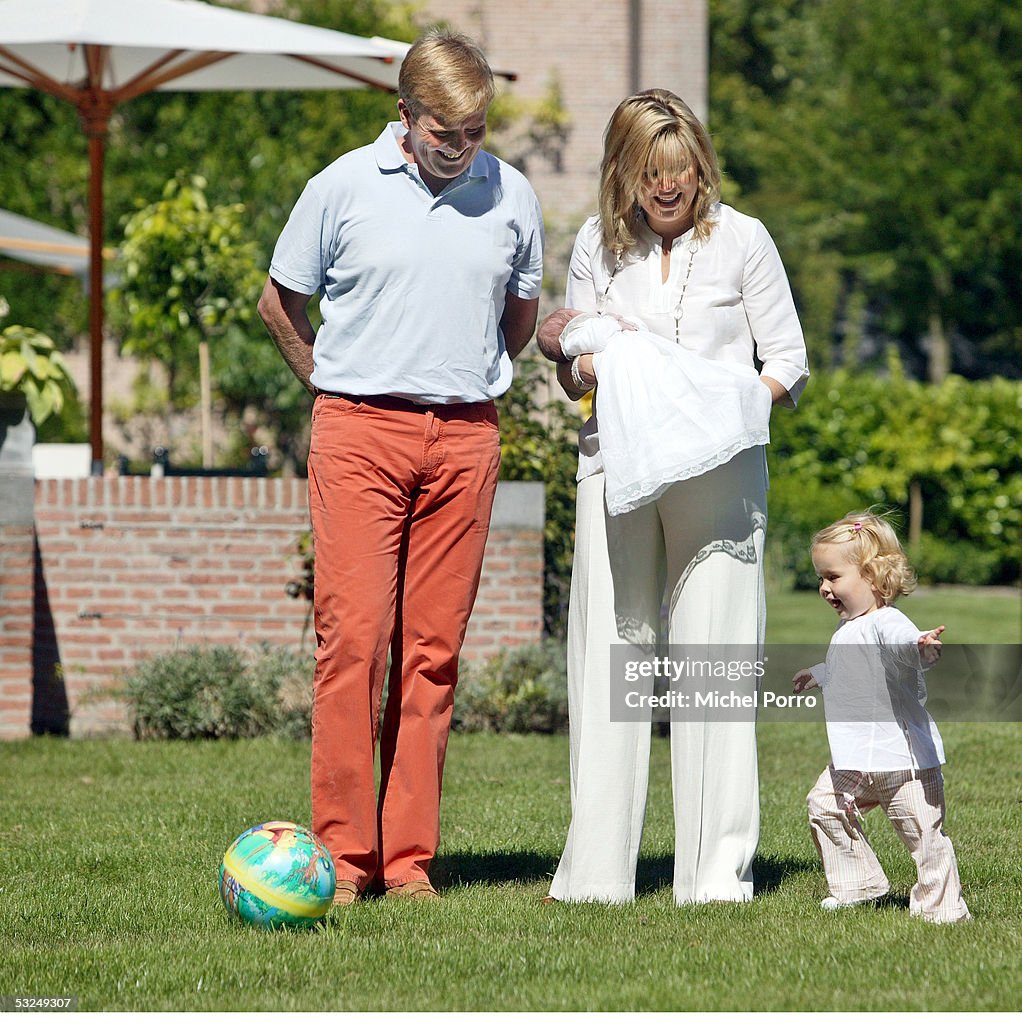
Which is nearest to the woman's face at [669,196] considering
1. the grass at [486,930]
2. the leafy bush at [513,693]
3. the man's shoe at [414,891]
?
the grass at [486,930]

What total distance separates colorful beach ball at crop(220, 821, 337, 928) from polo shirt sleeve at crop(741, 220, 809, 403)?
1.64 metres

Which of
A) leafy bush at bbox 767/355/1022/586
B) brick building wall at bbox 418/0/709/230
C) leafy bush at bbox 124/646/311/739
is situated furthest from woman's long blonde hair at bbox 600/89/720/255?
brick building wall at bbox 418/0/709/230

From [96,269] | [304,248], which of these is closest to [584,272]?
[304,248]

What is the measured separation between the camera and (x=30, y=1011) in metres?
2.98

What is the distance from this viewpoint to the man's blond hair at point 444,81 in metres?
3.76

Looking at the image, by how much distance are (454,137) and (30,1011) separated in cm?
225

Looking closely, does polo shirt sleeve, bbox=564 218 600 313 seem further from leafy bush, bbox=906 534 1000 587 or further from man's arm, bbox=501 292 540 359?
leafy bush, bbox=906 534 1000 587

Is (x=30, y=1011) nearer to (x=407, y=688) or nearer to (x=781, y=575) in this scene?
(x=407, y=688)

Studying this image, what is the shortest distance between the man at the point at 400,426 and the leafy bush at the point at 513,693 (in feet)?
10.3

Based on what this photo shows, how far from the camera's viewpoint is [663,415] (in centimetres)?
365

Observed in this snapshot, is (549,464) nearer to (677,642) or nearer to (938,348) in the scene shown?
(677,642)

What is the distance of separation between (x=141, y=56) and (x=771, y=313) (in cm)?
565

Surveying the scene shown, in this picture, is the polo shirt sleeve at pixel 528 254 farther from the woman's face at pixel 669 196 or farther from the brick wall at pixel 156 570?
the brick wall at pixel 156 570

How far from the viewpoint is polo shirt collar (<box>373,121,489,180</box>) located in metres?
→ 3.94
